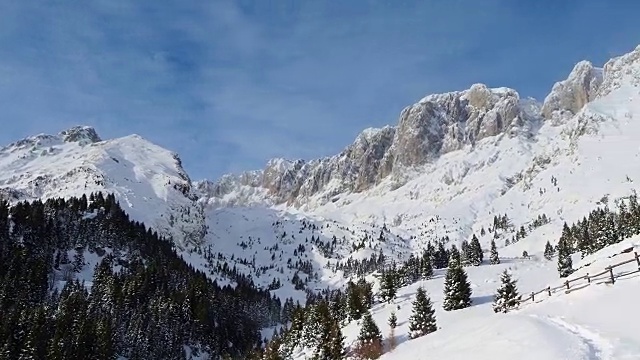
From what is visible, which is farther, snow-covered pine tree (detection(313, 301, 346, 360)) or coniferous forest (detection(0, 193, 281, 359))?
coniferous forest (detection(0, 193, 281, 359))

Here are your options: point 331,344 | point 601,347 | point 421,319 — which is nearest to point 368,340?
point 331,344

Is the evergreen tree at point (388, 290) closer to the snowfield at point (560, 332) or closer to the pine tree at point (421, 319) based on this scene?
the pine tree at point (421, 319)

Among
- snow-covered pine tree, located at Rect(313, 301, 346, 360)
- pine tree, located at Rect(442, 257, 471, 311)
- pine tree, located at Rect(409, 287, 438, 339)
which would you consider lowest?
snow-covered pine tree, located at Rect(313, 301, 346, 360)

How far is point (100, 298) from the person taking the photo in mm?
131625

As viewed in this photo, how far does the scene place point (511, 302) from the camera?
53.6m

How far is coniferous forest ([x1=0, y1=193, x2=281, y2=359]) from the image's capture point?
3748 inches

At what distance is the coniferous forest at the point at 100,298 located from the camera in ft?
312

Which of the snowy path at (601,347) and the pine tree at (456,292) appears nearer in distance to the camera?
the snowy path at (601,347)

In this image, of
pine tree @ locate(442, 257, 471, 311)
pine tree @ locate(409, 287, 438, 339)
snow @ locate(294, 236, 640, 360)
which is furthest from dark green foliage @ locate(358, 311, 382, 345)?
snow @ locate(294, 236, 640, 360)

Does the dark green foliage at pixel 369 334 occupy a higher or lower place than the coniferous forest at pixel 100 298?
lower

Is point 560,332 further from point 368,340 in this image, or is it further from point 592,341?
point 368,340

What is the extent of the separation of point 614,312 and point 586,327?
2.75 metres

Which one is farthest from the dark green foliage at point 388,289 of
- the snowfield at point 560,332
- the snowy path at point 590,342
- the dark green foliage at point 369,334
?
the snowy path at point 590,342

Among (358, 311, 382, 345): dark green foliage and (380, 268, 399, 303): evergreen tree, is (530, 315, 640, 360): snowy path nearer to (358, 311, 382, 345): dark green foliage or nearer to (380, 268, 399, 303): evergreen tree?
(358, 311, 382, 345): dark green foliage
